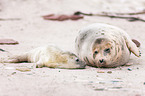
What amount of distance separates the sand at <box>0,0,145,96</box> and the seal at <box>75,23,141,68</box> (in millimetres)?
150

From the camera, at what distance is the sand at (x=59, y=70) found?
2.80 m

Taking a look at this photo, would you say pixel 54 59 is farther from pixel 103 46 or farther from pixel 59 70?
pixel 103 46

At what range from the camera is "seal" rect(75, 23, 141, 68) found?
400 centimetres

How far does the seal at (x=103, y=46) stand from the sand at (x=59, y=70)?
0.49 ft

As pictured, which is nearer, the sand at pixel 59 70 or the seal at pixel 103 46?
the sand at pixel 59 70

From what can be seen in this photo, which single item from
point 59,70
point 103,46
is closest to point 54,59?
point 59,70

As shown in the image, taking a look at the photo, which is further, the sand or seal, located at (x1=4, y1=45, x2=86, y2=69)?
seal, located at (x1=4, y1=45, x2=86, y2=69)

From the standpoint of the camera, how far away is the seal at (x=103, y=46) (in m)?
4.00

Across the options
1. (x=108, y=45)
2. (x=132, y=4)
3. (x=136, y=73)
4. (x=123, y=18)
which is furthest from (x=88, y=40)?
(x=132, y=4)

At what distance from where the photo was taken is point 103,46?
3.99 meters

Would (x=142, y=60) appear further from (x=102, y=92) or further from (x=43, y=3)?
(x=43, y=3)

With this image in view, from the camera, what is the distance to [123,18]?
946cm

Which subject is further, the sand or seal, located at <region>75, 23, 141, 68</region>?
seal, located at <region>75, 23, 141, 68</region>

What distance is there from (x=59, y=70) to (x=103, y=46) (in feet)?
2.52
